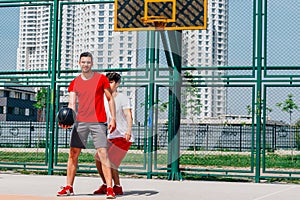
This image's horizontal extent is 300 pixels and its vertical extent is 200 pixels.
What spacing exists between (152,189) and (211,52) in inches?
139

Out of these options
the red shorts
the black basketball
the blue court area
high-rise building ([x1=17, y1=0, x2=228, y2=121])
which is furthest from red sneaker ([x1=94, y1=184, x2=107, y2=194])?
high-rise building ([x1=17, y1=0, x2=228, y2=121])

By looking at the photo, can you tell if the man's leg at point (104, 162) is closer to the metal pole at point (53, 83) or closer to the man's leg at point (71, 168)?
the man's leg at point (71, 168)

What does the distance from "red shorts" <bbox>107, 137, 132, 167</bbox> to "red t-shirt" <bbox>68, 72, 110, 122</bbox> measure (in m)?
0.48

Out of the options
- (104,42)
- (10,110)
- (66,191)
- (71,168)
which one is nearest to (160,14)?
(104,42)

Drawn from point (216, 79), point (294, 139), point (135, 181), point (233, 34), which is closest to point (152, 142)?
point (135, 181)

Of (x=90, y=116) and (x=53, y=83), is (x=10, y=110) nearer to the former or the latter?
(x=53, y=83)

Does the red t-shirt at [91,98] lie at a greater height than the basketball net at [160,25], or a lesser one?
lesser

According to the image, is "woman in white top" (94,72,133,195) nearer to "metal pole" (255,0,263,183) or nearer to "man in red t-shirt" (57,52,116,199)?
"man in red t-shirt" (57,52,116,199)

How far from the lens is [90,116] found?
855 cm

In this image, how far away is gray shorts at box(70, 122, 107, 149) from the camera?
8.52 meters

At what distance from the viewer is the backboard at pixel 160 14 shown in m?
11.1

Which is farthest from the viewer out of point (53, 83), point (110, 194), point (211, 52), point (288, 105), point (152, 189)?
point (53, 83)

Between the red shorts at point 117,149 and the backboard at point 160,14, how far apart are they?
3000 mm

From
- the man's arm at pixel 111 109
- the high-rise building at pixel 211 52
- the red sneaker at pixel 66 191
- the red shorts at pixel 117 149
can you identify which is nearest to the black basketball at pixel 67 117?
the man's arm at pixel 111 109
